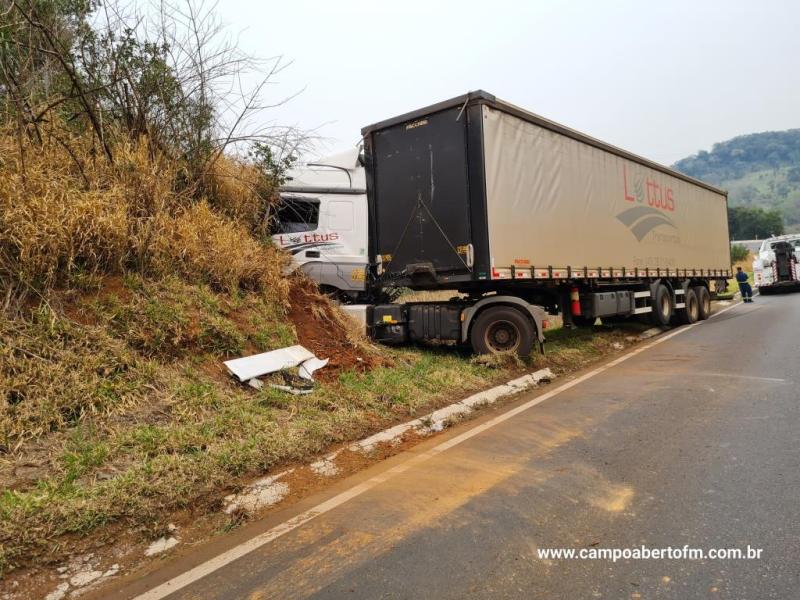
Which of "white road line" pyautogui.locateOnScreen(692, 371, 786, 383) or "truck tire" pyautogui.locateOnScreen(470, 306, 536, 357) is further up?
"truck tire" pyautogui.locateOnScreen(470, 306, 536, 357)

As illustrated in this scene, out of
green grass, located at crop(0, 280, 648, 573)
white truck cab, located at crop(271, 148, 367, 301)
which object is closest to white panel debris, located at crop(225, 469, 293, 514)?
green grass, located at crop(0, 280, 648, 573)

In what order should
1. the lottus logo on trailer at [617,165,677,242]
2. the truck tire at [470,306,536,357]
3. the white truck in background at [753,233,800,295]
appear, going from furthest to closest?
the white truck in background at [753,233,800,295]
the lottus logo on trailer at [617,165,677,242]
the truck tire at [470,306,536,357]

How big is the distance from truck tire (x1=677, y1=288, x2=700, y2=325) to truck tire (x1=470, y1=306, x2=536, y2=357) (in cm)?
833

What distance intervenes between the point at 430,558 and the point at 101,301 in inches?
176

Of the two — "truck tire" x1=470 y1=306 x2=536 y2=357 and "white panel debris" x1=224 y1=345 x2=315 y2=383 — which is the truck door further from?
"white panel debris" x1=224 y1=345 x2=315 y2=383

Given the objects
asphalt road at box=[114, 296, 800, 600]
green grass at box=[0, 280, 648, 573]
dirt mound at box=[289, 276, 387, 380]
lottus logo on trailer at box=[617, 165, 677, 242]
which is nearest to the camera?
asphalt road at box=[114, 296, 800, 600]

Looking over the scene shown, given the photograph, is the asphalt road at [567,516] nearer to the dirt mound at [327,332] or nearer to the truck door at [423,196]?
the dirt mound at [327,332]

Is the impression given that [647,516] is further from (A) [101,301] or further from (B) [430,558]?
(A) [101,301]

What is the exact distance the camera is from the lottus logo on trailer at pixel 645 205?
11.8 metres

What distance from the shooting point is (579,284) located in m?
10.3

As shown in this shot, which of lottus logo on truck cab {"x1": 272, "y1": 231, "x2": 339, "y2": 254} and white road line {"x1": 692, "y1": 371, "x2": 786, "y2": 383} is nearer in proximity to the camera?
white road line {"x1": 692, "y1": 371, "x2": 786, "y2": 383}

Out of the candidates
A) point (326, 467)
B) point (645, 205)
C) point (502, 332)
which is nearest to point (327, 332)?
point (502, 332)

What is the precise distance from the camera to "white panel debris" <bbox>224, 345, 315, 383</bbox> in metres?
5.73

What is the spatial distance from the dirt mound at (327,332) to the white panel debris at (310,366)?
0.08 meters
